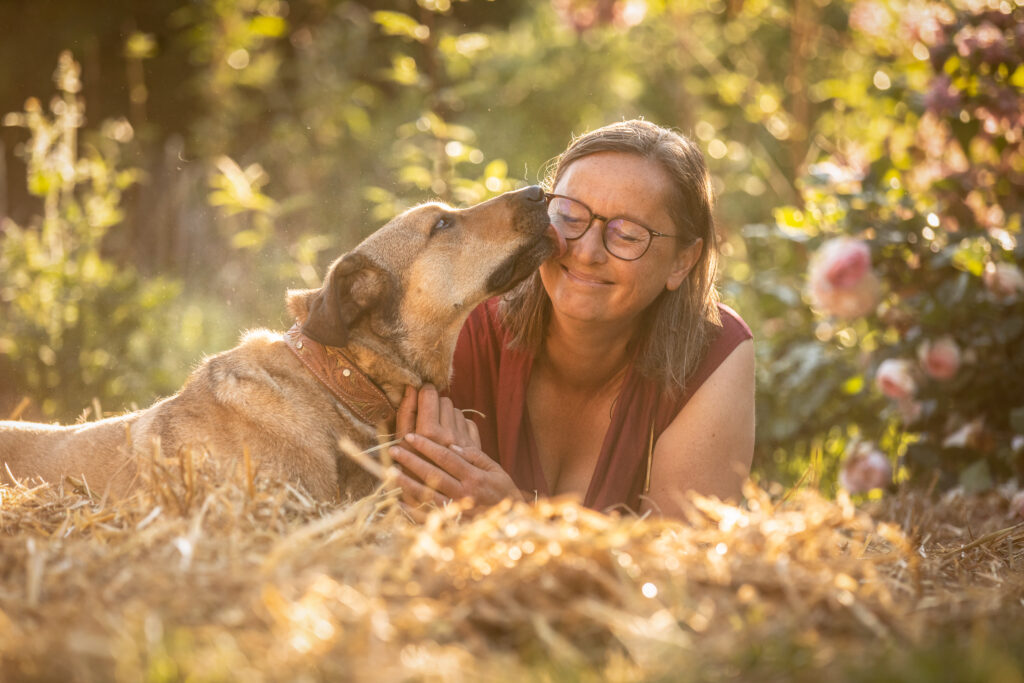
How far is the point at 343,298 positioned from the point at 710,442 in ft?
4.89

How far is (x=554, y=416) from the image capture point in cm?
397

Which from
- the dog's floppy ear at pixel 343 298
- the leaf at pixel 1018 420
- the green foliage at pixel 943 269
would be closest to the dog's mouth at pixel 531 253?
the dog's floppy ear at pixel 343 298

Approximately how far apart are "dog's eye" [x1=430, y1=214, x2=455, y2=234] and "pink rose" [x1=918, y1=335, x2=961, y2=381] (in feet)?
6.98

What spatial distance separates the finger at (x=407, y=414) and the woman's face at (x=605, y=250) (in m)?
0.66

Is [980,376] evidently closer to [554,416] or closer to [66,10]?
[554,416]

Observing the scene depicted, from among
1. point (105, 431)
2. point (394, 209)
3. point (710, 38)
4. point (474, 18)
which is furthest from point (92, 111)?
point (710, 38)

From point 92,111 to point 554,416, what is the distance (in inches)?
261

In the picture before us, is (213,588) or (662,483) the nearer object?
(213,588)

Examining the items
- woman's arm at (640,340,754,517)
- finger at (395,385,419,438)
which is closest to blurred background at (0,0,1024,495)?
woman's arm at (640,340,754,517)

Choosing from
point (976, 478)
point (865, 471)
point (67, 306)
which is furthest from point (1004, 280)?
point (67, 306)

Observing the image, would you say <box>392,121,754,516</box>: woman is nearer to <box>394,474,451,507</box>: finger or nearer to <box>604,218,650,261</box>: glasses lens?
<box>604,218,650,261</box>: glasses lens

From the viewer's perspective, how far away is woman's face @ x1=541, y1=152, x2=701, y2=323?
3443mm

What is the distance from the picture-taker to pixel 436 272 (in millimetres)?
3500

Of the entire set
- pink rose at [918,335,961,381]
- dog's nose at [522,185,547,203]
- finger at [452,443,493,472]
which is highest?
dog's nose at [522,185,547,203]
